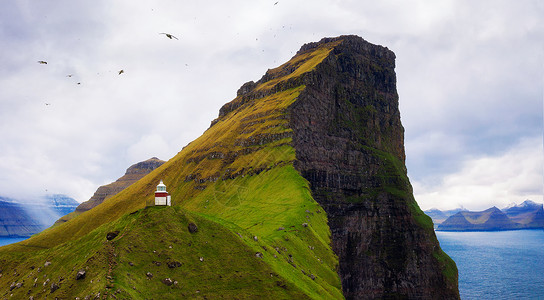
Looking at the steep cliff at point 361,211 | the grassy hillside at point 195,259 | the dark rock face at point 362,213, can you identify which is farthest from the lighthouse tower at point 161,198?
the steep cliff at point 361,211

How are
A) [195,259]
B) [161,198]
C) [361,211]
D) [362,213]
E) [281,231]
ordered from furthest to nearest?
[362,213], [361,211], [281,231], [161,198], [195,259]

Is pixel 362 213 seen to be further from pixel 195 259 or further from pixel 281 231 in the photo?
pixel 195 259

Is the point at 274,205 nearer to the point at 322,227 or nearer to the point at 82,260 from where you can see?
the point at 322,227

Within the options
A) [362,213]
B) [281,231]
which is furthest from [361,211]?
[281,231]

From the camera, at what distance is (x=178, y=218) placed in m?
60.9

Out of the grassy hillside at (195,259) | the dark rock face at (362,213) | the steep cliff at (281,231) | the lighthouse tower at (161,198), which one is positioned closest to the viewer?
the grassy hillside at (195,259)

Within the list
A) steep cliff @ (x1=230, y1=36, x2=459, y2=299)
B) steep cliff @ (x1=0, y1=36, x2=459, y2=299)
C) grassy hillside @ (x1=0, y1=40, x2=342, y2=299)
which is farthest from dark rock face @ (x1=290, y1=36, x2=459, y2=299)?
grassy hillside @ (x1=0, y1=40, x2=342, y2=299)

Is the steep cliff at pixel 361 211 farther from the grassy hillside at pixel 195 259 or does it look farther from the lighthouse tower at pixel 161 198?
the lighthouse tower at pixel 161 198

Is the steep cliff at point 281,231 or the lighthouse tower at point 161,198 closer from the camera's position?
the steep cliff at point 281,231

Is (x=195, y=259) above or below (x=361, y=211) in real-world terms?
below

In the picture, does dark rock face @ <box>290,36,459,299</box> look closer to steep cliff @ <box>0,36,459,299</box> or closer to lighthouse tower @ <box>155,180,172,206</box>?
steep cliff @ <box>0,36,459,299</box>

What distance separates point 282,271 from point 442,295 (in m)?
144

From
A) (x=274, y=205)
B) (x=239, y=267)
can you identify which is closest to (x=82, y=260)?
(x=239, y=267)

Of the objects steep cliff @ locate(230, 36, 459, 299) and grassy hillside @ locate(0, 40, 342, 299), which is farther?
steep cliff @ locate(230, 36, 459, 299)
